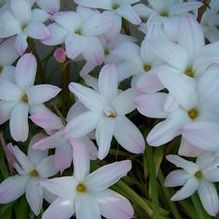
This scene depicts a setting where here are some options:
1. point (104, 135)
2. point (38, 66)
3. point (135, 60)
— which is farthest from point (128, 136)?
point (38, 66)

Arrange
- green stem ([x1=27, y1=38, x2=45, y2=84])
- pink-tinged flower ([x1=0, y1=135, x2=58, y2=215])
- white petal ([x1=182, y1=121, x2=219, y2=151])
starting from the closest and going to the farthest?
1. white petal ([x1=182, y1=121, x2=219, y2=151])
2. pink-tinged flower ([x1=0, y1=135, x2=58, y2=215])
3. green stem ([x1=27, y1=38, x2=45, y2=84])

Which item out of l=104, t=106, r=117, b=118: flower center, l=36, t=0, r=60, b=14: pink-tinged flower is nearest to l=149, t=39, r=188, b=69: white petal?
l=104, t=106, r=117, b=118: flower center

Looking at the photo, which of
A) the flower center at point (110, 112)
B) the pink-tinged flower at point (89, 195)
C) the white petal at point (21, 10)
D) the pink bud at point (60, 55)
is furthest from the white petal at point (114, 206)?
the white petal at point (21, 10)

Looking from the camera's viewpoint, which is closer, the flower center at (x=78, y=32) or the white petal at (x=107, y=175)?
the white petal at (x=107, y=175)

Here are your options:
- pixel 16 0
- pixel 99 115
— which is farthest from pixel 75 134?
pixel 16 0

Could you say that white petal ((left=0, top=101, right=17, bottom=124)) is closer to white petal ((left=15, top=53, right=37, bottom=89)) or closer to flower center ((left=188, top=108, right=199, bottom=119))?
white petal ((left=15, top=53, right=37, bottom=89))

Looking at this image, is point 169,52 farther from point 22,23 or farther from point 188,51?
point 22,23

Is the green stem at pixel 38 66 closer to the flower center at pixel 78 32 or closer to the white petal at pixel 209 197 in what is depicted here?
the flower center at pixel 78 32

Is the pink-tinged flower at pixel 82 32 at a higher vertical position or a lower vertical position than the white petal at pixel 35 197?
higher
